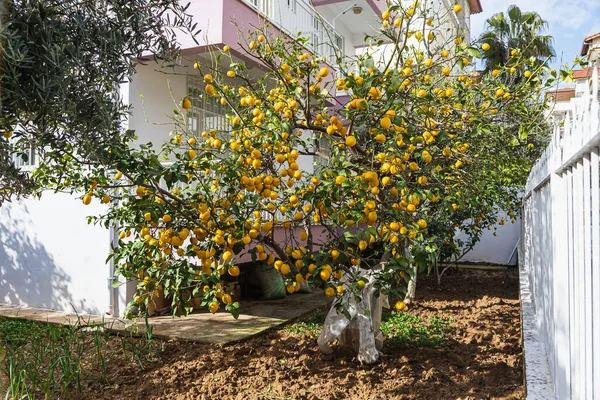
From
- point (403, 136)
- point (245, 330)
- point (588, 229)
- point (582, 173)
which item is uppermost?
point (403, 136)

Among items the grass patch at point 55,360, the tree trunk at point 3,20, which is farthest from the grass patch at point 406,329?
the tree trunk at point 3,20

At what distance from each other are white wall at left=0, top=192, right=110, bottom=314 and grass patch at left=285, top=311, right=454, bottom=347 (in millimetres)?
2937

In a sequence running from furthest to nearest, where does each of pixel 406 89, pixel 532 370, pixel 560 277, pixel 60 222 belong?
1. pixel 60 222
2. pixel 406 89
3. pixel 532 370
4. pixel 560 277

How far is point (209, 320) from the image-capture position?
284 inches

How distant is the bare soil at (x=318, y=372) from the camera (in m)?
4.11

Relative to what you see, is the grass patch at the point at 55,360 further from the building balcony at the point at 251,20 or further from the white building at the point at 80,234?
the building balcony at the point at 251,20

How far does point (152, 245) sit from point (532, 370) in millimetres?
2788

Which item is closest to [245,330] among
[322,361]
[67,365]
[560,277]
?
[322,361]

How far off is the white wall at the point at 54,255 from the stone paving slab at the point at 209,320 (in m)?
0.23

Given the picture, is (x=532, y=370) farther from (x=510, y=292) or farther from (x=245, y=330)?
(x=510, y=292)

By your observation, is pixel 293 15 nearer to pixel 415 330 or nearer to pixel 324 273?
pixel 415 330

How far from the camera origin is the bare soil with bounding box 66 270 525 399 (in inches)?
162

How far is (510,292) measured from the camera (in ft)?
30.5

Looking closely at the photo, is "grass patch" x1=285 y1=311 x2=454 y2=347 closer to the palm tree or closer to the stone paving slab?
the stone paving slab
